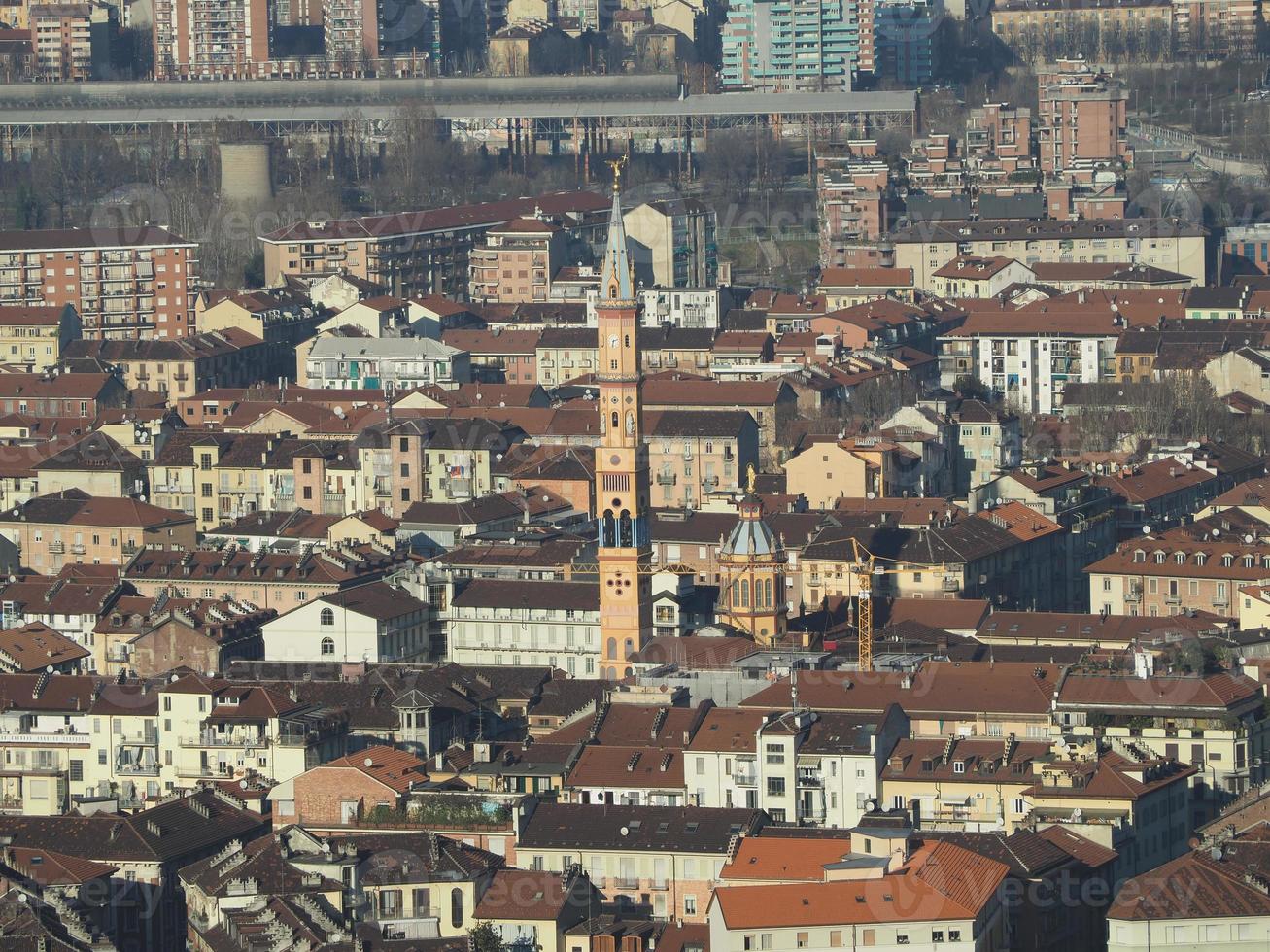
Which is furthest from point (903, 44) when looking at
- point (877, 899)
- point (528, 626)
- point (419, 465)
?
point (877, 899)

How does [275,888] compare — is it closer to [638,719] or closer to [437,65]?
[638,719]

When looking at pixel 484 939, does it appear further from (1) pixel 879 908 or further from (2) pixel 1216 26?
(2) pixel 1216 26

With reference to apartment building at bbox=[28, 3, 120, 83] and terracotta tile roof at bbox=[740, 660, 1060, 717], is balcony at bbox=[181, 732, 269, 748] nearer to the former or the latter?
terracotta tile roof at bbox=[740, 660, 1060, 717]

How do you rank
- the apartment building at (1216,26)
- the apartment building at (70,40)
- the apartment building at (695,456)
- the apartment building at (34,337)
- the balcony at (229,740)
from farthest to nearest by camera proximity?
the apartment building at (70,40), the apartment building at (1216,26), the apartment building at (34,337), the apartment building at (695,456), the balcony at (229,740)

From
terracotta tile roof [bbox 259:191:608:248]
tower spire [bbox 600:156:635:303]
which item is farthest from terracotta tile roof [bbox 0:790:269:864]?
terracotta tile roof [bbox 259:191:608:248]

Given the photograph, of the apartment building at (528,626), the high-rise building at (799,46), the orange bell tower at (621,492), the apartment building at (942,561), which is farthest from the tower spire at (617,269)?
the high-rise building at (799,46)

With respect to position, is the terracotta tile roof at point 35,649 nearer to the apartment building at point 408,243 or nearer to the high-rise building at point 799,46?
the apartment building at point 408,243
